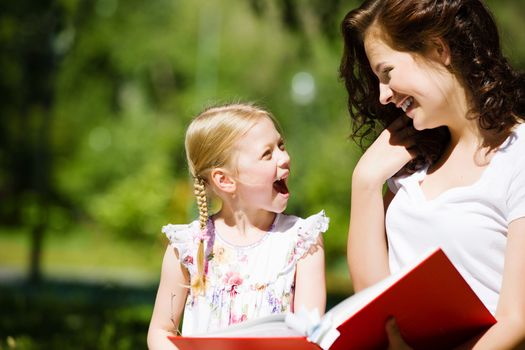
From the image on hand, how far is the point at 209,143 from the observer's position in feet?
9.86

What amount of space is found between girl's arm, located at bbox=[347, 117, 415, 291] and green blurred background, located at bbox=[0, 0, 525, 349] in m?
8.47

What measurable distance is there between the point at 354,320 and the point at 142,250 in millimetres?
23451

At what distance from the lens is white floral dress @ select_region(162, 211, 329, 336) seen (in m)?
2.88

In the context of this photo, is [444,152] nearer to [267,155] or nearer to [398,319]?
[267,155]

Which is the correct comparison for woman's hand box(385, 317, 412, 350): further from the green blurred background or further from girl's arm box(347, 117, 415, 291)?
the green blurred background

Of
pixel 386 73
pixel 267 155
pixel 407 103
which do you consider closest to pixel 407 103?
pixel 407 103

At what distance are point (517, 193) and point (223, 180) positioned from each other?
0.96 m

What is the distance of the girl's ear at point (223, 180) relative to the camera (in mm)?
2986

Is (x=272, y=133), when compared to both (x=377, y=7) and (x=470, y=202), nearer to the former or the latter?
(x=377, y=7)

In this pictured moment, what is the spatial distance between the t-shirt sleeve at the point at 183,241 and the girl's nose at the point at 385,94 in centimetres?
75

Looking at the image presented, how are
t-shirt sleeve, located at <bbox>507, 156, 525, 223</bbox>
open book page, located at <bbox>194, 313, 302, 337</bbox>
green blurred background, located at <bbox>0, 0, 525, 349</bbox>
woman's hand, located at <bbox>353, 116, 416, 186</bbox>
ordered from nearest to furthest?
open book page, located at <bbox>194, 313, 302, 337</bbox>
t-shirt sleeve, located at <bbox>507, 156, 525, 223</bbox>
woman's hand, located at <bbox>353, 116, 416, 186</bbox>
green blurred background, located at <bbox>0, 0, 525, 349</bbox>

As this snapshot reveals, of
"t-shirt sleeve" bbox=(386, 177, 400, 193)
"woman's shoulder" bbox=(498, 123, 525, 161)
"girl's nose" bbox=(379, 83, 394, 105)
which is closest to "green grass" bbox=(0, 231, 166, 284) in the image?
"t-shirt sleeve" bbox=(386, 177, 400, 193)

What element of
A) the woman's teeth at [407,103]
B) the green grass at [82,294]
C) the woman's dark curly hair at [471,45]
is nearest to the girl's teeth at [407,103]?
the woman's teeth at [407,103]

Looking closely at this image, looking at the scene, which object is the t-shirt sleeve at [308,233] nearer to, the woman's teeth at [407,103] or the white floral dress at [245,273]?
the white floral dress at [245,273]
